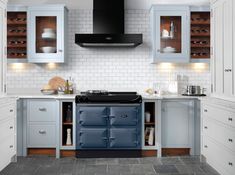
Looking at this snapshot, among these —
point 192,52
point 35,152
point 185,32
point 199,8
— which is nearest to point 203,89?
point 192,52

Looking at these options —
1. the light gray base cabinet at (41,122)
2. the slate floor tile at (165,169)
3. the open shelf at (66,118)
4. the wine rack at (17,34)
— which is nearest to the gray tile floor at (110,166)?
the slate floor tile at (165,169)

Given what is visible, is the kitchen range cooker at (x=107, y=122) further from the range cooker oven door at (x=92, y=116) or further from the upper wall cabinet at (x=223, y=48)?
the upper wall cabinet at (x=223, y=48)

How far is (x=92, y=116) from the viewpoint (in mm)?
4383

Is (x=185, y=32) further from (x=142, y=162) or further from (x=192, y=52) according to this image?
(x=142, y=162)

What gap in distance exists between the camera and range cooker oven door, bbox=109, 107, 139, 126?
439 centimetres

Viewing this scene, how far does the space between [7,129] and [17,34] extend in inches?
71.8

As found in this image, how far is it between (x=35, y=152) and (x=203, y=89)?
2.85m

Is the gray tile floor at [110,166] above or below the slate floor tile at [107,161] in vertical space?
below

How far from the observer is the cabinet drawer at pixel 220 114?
3080mm

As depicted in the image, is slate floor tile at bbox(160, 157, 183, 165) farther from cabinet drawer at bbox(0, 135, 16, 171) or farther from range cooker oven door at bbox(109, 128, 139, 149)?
cabinet drawer at bbox(0, 135, 16, 171)

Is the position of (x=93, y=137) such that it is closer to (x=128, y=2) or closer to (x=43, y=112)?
(x=43, y=112)

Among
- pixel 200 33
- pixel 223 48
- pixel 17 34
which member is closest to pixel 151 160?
pixel 223 48

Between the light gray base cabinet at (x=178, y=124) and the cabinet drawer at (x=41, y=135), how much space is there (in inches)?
64.2

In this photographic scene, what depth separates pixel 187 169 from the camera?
3861 millimetres
